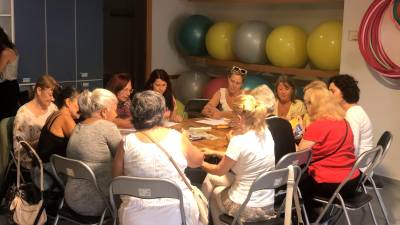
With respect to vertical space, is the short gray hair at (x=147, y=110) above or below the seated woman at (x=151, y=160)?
above

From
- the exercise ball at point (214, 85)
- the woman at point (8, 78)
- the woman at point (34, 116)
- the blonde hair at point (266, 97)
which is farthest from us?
the exercise ball at point (214, 85)

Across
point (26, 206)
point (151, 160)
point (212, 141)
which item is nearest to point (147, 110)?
point (151, 160)

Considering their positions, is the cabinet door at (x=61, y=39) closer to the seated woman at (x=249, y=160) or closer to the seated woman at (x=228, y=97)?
the seated woman at (x=228, y=97)

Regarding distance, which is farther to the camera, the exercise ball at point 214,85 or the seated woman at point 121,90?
the exercise ball at point 214,85

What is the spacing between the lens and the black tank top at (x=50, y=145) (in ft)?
10.6

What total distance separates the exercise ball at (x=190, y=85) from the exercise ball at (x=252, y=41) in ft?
2.62

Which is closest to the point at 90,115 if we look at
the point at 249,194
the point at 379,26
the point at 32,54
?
the point at 249,194

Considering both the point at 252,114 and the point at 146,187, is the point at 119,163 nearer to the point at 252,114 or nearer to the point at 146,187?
the point at 146,187

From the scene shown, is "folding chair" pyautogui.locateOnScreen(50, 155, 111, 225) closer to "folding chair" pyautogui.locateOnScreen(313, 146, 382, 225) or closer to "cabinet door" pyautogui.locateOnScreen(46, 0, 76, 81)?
"folding chair" pyautogui.locateOnScreen(313, 146, 382, 225)

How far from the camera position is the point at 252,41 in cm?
602

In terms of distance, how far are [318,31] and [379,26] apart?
2.00 feet

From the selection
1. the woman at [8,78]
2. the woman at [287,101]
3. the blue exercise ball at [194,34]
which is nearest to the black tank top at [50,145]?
the woman at [8,78]

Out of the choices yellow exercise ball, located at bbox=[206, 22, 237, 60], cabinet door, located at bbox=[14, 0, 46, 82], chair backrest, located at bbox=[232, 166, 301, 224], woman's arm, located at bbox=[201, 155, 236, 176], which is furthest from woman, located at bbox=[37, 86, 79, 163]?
yellow exercise ball, located at bbox=[206, 22, 237, 60]

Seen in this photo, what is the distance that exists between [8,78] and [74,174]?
8.55 ft
